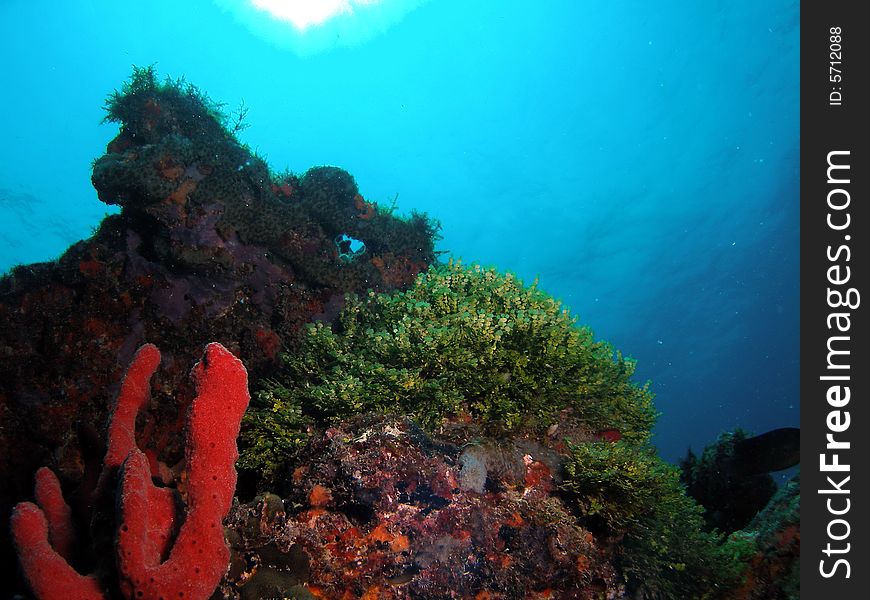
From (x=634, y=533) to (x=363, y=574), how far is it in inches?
115

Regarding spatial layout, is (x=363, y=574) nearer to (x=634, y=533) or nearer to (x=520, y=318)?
(x=634, y=533)

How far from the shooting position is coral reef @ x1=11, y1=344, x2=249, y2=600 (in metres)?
2.68

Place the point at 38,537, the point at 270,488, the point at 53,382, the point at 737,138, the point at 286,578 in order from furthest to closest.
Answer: the point at 737,138 → the point at 53,382 → the point at 270,488 → the point at 286,578 → the point at 38,537

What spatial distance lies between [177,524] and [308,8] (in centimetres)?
4101

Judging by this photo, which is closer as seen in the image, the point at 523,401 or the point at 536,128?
the point at 523,401

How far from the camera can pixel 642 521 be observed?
15.3ft

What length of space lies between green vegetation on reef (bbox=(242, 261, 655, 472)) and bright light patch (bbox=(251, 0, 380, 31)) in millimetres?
37241

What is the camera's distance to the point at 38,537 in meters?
2.88

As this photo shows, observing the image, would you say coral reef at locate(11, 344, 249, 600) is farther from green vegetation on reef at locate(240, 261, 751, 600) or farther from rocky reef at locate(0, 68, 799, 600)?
green vegetation on reef at locate(240, 261, 751, 600)

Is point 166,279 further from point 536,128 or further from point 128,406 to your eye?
point 536,128

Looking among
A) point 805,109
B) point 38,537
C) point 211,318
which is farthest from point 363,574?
point 805,109

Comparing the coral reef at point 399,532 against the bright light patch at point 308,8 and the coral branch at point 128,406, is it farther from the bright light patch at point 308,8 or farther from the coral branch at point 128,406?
the bright light patch at point 308,8

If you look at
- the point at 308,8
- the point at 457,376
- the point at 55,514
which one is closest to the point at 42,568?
the point at 55,514

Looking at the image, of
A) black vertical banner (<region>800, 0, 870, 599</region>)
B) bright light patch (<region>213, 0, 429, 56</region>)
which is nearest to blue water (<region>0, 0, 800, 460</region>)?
bright light patch (<region>213, 0, 429, 56</region>)
